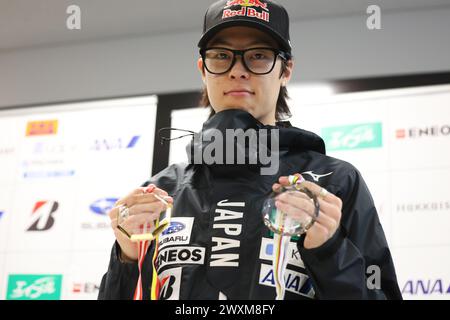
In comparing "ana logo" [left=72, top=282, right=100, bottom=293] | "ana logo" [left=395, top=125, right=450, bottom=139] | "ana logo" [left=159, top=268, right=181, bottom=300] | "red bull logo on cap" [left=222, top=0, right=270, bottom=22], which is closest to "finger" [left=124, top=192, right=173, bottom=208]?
"ana logo" [left=159, top=268, right=181, bottom=300]

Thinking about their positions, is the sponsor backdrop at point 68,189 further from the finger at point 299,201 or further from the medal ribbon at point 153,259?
the finger at point 299,201

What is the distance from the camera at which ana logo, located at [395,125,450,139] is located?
7.39ft

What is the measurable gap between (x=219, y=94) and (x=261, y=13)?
0.15m

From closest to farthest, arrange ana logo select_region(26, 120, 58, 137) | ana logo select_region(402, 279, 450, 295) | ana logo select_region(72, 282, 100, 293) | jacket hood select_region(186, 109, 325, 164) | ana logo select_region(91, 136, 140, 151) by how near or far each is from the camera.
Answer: jacket hood select_region(186, 109, 325, 164), ana logo select_region(402, 279, 450, 295), ana logo select_region(72, 282, 100, 293), ana logo select_region(91, 136, 140, 151), ana logo select_region(26, 120, 58, 137)

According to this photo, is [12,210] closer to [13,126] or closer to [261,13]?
[13,126]

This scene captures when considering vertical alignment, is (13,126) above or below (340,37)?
below

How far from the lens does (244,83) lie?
0.96m

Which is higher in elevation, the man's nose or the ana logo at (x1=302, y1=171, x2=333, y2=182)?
the man's nose

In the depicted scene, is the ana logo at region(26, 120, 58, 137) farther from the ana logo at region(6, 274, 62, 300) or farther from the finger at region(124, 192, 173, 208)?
the finger at region(124, 192, 173, 208)

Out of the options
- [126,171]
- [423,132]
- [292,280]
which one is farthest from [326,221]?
[126,171]

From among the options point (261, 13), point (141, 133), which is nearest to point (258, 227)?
point (261, 13)

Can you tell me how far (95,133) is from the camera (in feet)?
8.80

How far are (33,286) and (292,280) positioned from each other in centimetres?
204

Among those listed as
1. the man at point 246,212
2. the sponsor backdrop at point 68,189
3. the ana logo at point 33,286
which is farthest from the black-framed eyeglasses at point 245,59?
the ana logo at point 33,286
